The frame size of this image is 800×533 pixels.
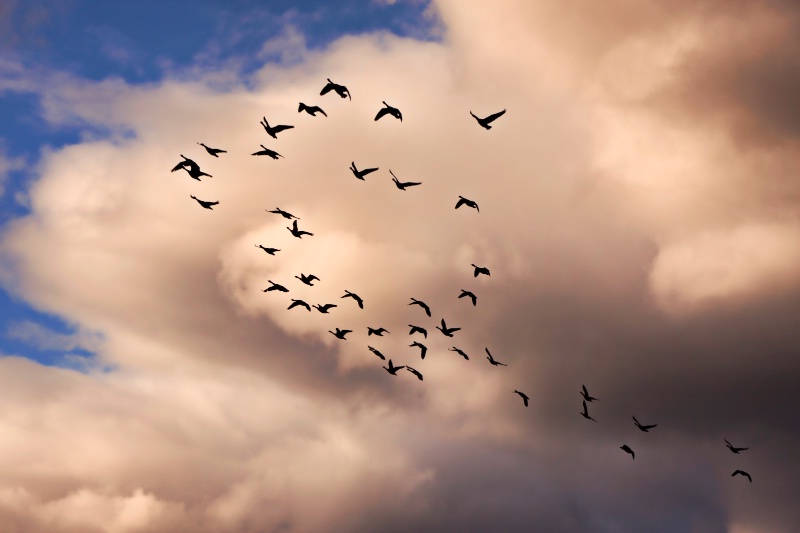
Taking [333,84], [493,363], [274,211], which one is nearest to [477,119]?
[333,84]

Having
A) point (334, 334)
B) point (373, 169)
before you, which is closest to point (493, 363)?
point (334, 334)

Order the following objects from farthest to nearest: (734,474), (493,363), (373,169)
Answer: (734,474) < (493,363) < (373,169)

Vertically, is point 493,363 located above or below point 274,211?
below

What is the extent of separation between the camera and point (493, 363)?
100 meters

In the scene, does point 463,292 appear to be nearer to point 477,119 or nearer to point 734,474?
point 477,119

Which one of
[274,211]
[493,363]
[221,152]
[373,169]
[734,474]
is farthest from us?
[734,474]

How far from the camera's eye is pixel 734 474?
108 m

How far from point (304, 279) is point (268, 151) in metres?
20.9

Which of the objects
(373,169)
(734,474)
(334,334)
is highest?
(373,169)

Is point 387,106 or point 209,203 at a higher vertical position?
point 387,106

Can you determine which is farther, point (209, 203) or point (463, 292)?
point (463, 292)

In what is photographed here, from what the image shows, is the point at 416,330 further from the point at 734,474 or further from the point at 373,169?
the point at 734,474

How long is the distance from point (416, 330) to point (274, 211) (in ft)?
90.0

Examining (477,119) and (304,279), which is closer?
(477,119)
